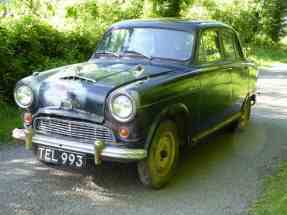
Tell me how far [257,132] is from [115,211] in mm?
4076

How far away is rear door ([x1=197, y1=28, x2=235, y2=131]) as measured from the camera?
595 centimetres

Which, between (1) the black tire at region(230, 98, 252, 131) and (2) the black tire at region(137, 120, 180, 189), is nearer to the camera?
(2) the black tire at region(137, 120, 180, 189)

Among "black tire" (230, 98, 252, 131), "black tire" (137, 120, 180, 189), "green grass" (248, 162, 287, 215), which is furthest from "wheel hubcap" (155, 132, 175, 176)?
"black tire" (230, 98, 252, 131)

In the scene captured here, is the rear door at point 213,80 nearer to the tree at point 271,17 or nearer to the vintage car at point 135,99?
the vintage car at point 135,99

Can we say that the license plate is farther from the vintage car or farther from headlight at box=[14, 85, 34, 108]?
headlight at box=[14, 85, 34, 108]

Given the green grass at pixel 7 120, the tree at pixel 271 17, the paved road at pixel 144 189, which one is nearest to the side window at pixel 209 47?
the paved road at pixel 144 189

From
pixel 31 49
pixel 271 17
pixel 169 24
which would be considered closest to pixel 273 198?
pixel 169 24

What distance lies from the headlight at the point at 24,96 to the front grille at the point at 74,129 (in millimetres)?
225

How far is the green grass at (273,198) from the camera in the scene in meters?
4.55

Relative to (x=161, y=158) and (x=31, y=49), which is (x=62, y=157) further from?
(x=31, y=49)

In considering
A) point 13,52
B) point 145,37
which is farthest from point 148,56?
point 13,52

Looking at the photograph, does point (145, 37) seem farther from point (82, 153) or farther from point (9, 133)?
point (9, 133)

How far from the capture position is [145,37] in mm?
6062

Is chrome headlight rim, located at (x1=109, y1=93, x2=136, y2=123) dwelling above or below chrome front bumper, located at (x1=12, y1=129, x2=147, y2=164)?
above
